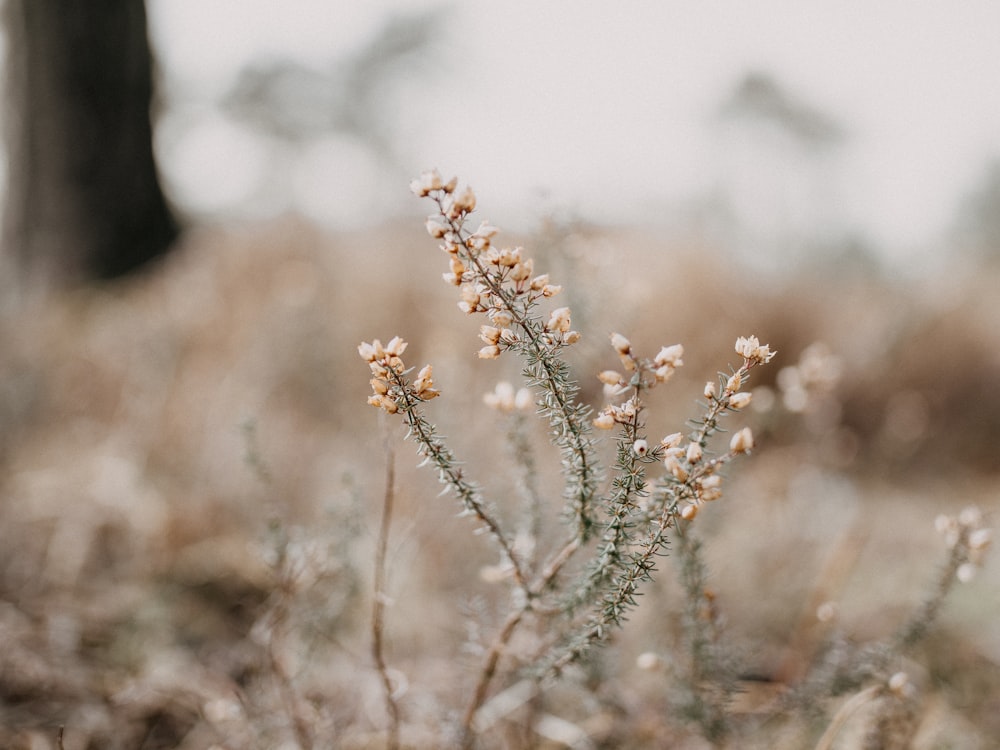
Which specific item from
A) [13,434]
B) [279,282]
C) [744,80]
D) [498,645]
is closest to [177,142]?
[279,282]

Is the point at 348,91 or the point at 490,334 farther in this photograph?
the point at 348,91

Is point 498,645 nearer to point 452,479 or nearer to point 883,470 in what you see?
point 452,479

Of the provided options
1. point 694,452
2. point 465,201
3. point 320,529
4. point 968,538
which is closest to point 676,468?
point 694,452

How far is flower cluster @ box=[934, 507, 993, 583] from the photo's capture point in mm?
891

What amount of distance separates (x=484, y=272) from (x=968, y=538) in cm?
84

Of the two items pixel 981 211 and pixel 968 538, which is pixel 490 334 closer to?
pixel 968 538

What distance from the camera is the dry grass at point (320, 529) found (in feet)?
4.19

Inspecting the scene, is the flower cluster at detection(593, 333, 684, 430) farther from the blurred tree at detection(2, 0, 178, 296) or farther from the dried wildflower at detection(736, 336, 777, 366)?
the blurred tree at detection(2, 0, 178, 296)

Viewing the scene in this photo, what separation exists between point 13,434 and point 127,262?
191cm

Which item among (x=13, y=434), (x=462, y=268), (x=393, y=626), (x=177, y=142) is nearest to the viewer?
(x=462, y=268)

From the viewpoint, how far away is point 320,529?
1470 millimetres

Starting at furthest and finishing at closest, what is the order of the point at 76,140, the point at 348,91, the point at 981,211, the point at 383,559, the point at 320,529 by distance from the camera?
the point at 981,211, the point at 348,91, the point at 76,140, the point at 320,529, the point at 383,559

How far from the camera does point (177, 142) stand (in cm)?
1120

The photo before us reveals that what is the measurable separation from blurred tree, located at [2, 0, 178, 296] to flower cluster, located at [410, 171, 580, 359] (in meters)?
4.28
